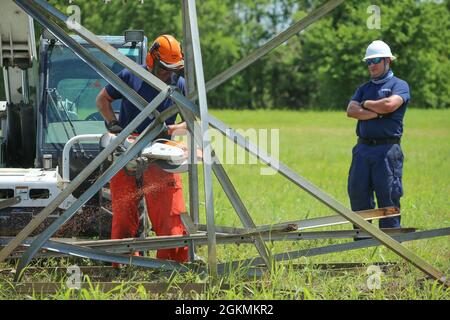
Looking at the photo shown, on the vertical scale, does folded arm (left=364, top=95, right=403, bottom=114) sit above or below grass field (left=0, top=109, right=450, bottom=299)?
above

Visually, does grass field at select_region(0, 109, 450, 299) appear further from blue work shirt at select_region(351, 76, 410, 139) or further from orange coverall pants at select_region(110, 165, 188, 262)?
blue work shirt at select_region(351, 76, 410, 139)

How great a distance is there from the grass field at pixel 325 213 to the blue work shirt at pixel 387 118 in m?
1.00

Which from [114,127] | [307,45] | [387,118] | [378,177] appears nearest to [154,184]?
[114,127]

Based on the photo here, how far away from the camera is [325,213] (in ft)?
34.8

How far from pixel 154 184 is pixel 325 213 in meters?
3.92

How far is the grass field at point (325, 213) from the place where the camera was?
5.80m

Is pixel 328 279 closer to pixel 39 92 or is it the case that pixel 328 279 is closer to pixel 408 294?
pixel 408 294

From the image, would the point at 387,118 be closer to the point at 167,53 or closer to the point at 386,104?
the point at 386,104

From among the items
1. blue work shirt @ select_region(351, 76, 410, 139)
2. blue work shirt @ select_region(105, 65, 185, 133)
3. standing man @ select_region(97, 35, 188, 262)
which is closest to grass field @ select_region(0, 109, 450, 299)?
standing man @ select_region(97, 35, 188, 262)

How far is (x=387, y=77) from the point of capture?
26.5 ft

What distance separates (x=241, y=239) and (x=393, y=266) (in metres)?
1.27

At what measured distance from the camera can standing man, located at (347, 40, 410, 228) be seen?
7879 millimetres

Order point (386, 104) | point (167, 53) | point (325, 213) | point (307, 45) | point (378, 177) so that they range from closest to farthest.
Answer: point (167, 53) < point (386, 104) < point (378, 177) < point (325, 213) < point (307, 45)
